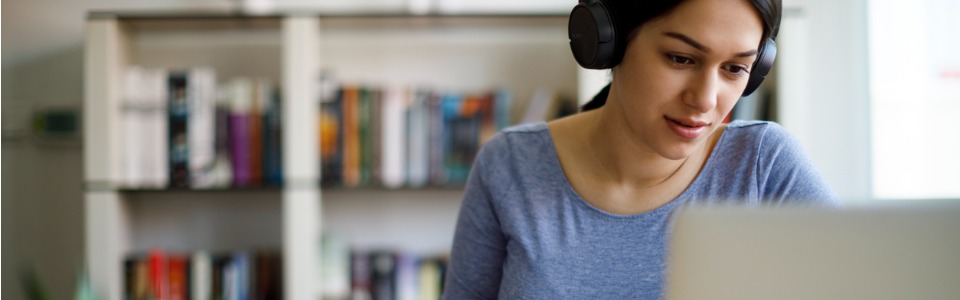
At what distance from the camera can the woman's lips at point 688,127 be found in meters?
0.96

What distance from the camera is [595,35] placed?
103 centimetres

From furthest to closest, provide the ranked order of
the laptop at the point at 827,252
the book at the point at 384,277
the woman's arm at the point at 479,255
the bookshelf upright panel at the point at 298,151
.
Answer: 1. the book at the point at 384,277
2. the bookshelf upright panel at the point at 298,151
3. the woman's arm at the point at 479,255
4. the laptop at the point at 827,252

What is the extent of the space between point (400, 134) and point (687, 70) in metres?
1.40

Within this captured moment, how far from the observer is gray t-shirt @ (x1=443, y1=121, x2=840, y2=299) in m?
1.05

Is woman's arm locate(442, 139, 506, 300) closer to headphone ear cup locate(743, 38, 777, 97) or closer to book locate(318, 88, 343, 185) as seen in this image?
headphone ear cup locate(743, 38, 777, 97)

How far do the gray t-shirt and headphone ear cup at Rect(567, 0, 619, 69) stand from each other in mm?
175

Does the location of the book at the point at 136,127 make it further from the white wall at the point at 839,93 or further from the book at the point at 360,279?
the white wall at the point at 839,93

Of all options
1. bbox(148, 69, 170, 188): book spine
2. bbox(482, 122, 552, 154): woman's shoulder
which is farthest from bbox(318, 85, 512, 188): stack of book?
bbox(482, 122, 552, 154): woman's shoulder

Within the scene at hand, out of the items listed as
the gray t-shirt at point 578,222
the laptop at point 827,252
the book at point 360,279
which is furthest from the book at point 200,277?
the laptop at point 827,252

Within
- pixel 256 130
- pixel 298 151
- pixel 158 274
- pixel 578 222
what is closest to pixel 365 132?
pixel 298 151

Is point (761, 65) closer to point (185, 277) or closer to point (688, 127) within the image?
point (688, 127)

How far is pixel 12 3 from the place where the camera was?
2.49 meters

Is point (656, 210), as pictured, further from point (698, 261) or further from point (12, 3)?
point (12, 3)

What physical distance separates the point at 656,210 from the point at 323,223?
1590 mm
